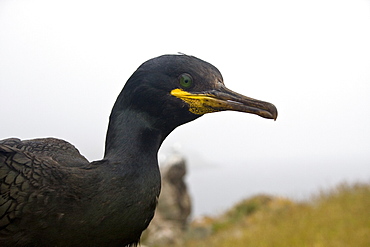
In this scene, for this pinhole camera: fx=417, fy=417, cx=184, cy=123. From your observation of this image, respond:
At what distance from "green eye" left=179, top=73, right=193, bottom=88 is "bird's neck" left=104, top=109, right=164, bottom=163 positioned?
0.80ft

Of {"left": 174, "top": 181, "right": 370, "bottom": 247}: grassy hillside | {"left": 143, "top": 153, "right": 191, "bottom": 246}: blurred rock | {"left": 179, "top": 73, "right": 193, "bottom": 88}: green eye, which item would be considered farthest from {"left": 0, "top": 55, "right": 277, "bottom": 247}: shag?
{"left": 143, "top": 153, "right": 191, "bottom": 246}: blurred rock

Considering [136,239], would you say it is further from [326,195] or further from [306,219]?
[326,195]

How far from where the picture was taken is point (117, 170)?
1.86 meters

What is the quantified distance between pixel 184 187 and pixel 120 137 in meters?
10.2

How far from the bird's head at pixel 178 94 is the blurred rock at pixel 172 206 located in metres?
9.51

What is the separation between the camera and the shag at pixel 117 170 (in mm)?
1756

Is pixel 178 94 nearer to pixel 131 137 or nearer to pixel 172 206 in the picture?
pixel 131 137

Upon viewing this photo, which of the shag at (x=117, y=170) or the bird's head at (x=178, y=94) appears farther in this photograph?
the bird's head at (x=178, y=94)

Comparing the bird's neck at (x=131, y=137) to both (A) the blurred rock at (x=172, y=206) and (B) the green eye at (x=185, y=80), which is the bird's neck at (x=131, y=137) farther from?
(A) the blurred rock at (x=172, y=206)

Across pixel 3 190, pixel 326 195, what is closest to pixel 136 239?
pixel 3 190

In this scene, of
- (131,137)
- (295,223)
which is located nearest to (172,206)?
(295,223)

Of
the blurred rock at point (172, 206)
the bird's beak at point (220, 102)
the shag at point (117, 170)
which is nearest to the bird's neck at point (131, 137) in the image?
the shag at point (117, 170)

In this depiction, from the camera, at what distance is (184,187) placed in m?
12.0

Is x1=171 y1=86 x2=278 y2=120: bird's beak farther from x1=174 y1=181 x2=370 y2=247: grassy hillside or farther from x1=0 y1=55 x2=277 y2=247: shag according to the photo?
x1=174 y1=181 x2=370 y2=247: grassy hillside
